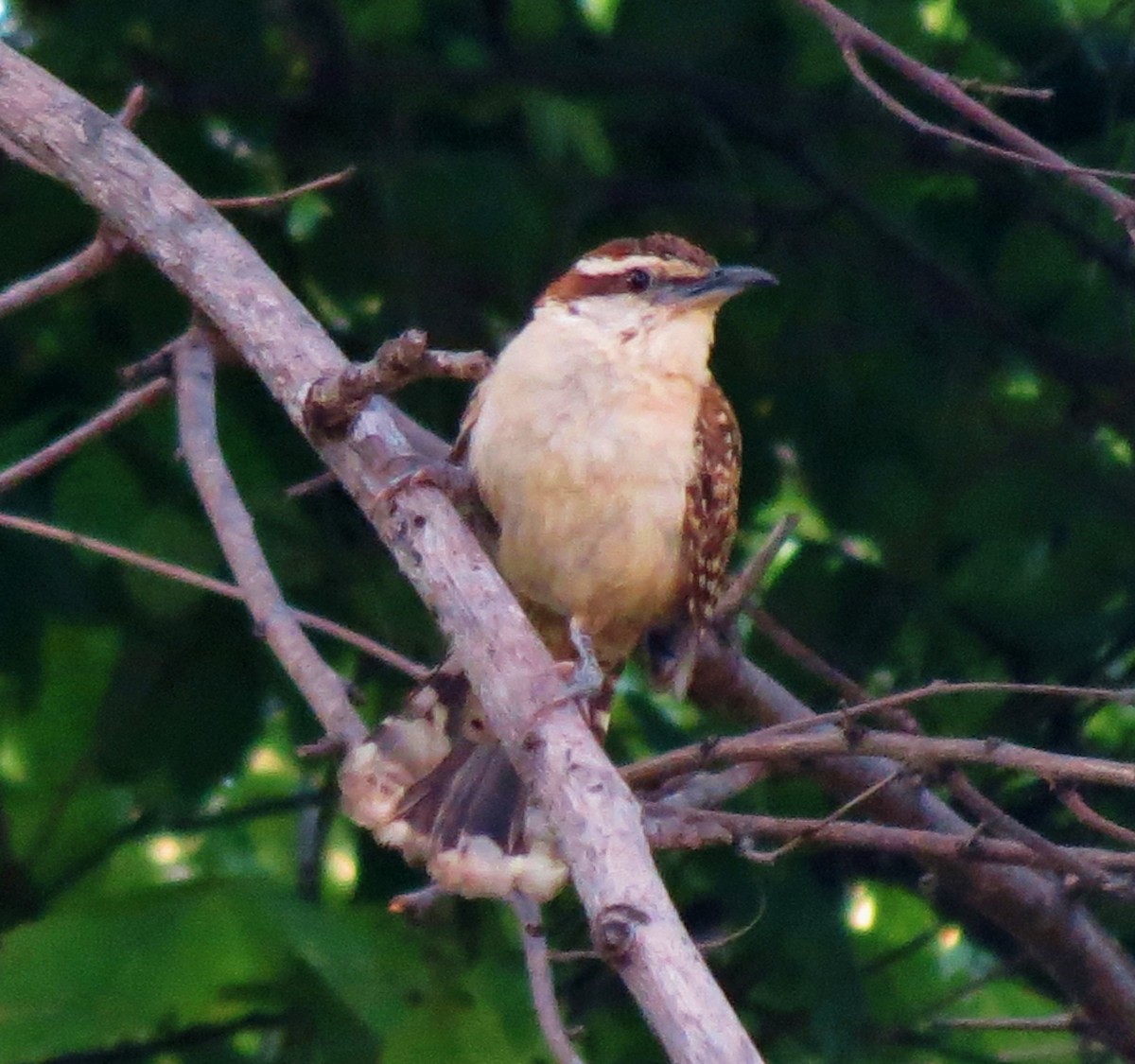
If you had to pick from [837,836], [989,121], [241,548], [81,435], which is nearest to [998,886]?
[837,836]

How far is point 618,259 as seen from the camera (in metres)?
4.30

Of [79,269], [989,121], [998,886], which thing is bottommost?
[998,886]

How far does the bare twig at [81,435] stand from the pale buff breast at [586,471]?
26.0 inches

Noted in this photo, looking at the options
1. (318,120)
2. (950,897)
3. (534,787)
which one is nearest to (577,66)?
(318,120)

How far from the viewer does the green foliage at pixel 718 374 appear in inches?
183

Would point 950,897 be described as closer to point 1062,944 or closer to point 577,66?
point 1062,944

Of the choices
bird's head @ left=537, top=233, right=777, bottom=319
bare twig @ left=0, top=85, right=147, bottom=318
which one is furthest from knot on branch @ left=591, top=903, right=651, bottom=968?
bird's head @ left=537, top=233, right=777, bottom=319

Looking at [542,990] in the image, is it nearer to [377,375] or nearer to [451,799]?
[451,799]

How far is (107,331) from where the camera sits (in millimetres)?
4914

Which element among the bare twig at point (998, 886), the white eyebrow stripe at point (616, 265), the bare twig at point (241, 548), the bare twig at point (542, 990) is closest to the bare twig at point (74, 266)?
the bare twig at point (241, 548)

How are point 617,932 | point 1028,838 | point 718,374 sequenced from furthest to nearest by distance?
1. point 718,374
2. point 1028,838
3. point 617,932

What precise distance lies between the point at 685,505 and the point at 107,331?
5.44ft

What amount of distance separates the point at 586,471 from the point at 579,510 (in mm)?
74

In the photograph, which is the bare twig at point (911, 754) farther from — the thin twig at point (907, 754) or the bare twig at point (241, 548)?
the bare twig at point (241, 548)
